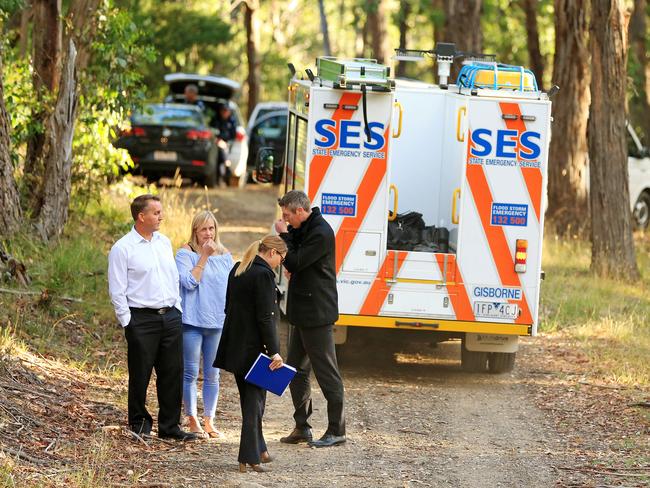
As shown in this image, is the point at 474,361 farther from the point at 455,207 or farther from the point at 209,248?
the point at 209,248

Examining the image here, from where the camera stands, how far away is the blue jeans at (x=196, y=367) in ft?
28.7

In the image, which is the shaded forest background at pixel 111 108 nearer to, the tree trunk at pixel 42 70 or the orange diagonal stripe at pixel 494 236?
the tree trunk at pixel 42 70

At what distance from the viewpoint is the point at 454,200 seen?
1115 centimetres

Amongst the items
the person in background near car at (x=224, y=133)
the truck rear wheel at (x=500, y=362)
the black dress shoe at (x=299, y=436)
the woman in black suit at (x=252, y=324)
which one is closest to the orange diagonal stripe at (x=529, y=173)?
the truck rear wheel at (x=500, y=362)

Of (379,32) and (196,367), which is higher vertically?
(379,32)

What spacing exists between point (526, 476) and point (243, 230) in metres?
12.4

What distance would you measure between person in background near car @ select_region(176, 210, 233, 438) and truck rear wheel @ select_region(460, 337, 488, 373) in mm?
3661

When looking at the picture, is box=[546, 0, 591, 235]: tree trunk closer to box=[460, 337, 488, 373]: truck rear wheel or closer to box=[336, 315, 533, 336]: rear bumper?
box=[460, 337, 488, 373]: truck rear wheel

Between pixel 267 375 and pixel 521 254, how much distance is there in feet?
11.9

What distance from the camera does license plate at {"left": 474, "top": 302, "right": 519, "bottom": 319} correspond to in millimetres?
10828

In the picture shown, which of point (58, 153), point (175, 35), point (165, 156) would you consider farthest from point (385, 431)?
point (175, 35)

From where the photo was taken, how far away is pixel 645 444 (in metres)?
9.11

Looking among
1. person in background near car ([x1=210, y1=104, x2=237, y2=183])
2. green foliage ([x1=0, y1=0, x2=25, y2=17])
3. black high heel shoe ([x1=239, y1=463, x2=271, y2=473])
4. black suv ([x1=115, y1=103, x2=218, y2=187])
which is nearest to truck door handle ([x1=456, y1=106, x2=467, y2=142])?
black high heel shoe ([x1=239, y1=463, x2=271, y2=473])

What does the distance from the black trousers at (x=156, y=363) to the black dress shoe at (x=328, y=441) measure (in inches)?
39.0
